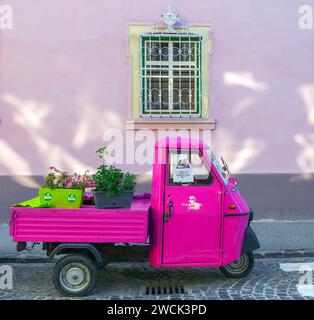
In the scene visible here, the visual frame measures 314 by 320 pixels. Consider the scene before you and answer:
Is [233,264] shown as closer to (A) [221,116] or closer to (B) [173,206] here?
(B) [173,206]

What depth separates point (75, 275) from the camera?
524 cm

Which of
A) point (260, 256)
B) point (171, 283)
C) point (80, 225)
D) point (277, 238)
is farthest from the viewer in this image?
point (277, 238)

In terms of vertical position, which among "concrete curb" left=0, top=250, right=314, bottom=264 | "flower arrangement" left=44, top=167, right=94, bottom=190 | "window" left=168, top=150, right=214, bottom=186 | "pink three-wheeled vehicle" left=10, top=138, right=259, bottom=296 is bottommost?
"concrete curb" left=0, top=250, right=314, bottom=264

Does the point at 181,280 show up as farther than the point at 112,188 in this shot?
Yes

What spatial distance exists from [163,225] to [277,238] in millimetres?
3445

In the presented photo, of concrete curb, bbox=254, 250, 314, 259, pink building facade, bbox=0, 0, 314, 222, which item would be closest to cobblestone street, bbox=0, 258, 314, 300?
concrete curb, bbox=254, 250, 314, 259

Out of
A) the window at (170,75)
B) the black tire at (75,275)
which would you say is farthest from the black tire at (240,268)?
the window at (170,75)

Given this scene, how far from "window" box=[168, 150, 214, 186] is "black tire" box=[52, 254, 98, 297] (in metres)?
1.32

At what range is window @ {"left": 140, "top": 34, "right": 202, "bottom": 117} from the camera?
9359 mm

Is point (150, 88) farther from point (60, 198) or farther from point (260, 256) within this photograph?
point (60, 198)

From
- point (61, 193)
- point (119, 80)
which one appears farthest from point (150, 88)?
point (61, 193)

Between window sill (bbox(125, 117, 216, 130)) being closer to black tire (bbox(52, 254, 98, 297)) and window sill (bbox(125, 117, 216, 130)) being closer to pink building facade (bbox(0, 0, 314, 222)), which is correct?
pink building facade (bbox(0, 0, 314, 222))

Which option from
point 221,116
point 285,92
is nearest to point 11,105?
point 221,116
